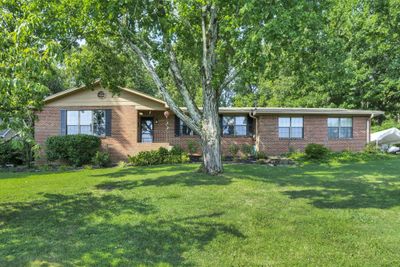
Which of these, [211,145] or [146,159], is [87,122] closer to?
[146,159]

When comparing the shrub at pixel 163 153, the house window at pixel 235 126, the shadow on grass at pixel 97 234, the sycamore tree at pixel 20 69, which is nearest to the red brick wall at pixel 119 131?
the shrub at pixel 163 153

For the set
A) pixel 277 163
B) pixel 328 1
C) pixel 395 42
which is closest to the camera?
pixel 328 1

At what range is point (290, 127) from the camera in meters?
17.8

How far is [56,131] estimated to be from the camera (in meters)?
15.8

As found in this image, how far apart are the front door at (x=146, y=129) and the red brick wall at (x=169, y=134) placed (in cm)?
43

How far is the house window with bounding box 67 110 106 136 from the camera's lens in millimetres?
15812

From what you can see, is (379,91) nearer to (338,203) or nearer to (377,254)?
(338,203)

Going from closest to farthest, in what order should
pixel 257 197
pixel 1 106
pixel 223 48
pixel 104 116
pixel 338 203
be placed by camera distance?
pixel 1 106, pixel 338 203, pixel 257 197, pixel 223 48, pixel 104 116

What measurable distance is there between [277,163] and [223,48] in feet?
20.7

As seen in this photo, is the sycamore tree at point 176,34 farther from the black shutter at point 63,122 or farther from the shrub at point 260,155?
the black shutter at point 63,122

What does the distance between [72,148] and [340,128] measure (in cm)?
1505

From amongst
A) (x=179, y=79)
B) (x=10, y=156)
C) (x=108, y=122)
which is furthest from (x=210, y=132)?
(x=10, y=156)

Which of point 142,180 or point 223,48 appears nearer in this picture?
point 142,180

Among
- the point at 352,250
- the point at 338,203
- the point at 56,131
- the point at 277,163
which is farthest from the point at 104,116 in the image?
the point at 352,250
